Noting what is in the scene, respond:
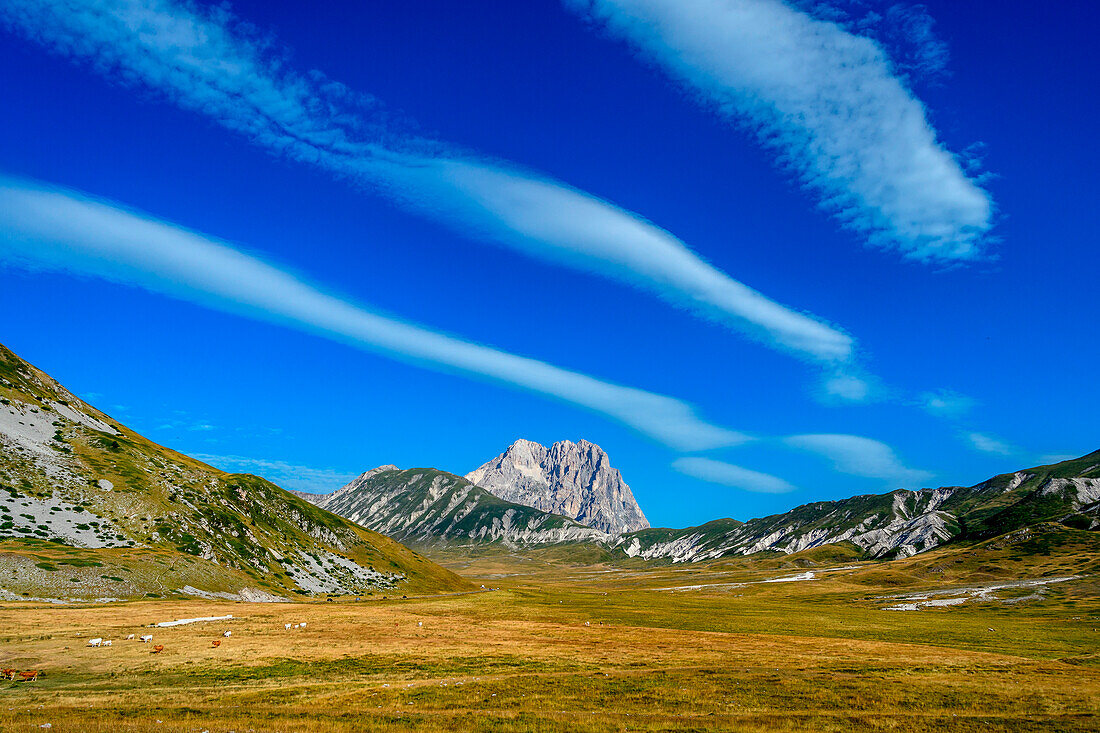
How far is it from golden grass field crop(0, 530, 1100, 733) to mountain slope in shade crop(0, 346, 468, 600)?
52.5 ft

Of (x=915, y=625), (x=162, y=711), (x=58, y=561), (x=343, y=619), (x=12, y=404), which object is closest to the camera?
(x=162, y=711)

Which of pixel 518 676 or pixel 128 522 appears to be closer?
pixel 518 676

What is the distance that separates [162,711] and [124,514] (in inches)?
3785

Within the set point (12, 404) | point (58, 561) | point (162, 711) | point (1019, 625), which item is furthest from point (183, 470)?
point (1019, 625)

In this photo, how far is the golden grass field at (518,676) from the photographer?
94.0 feet

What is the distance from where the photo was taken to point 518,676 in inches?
1590

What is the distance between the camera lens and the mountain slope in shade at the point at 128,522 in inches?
3255

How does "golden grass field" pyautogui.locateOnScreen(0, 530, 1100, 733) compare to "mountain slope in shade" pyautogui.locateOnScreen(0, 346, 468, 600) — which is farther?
"mountain slope in shade" pyautogui.locateOnScreen(0, 346, 468, 600)

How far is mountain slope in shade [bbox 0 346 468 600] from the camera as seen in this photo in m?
82.7

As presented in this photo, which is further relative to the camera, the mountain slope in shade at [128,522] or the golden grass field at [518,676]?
the mountain slope in shade at [128,522]

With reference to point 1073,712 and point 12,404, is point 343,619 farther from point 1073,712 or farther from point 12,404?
point 12,404

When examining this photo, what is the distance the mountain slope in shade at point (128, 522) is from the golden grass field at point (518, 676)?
1600cm

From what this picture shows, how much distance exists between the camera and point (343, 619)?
73.9 m

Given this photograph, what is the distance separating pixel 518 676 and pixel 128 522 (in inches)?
3804
